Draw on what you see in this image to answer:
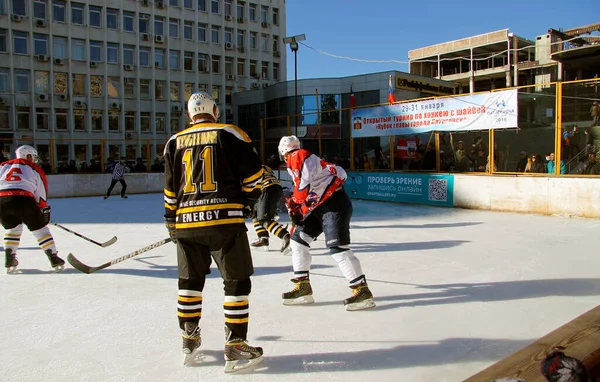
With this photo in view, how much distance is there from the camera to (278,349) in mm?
3266

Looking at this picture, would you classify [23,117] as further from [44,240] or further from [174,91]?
[44,240]

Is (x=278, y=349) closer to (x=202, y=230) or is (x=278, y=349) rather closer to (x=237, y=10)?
(x=202, y=230)

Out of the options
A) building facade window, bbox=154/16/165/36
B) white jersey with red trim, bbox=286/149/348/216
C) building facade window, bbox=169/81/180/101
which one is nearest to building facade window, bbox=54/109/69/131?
building facade window, bbox=169/81/180/101

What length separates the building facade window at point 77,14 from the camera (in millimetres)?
36125

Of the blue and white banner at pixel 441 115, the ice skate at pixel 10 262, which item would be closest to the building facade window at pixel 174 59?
the blue and white banner at pixel 441 115

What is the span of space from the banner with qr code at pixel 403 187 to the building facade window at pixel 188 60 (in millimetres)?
30777

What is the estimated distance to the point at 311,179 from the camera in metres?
4.28

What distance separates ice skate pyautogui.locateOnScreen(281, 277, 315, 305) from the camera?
4.30 m

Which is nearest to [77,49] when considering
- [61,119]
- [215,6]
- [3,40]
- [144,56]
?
[3,40]

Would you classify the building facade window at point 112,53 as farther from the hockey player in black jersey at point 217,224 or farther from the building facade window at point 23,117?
the hockey player in black jersey at point 217,224

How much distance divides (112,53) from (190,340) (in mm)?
39533

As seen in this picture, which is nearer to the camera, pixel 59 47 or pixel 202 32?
pixel 59 47

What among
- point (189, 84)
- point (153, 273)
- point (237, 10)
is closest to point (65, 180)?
point (153, 273)

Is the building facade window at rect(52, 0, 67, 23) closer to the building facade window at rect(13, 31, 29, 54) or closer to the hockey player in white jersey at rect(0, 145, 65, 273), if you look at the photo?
the building facade window at rect(13, 31, 29, 54)
